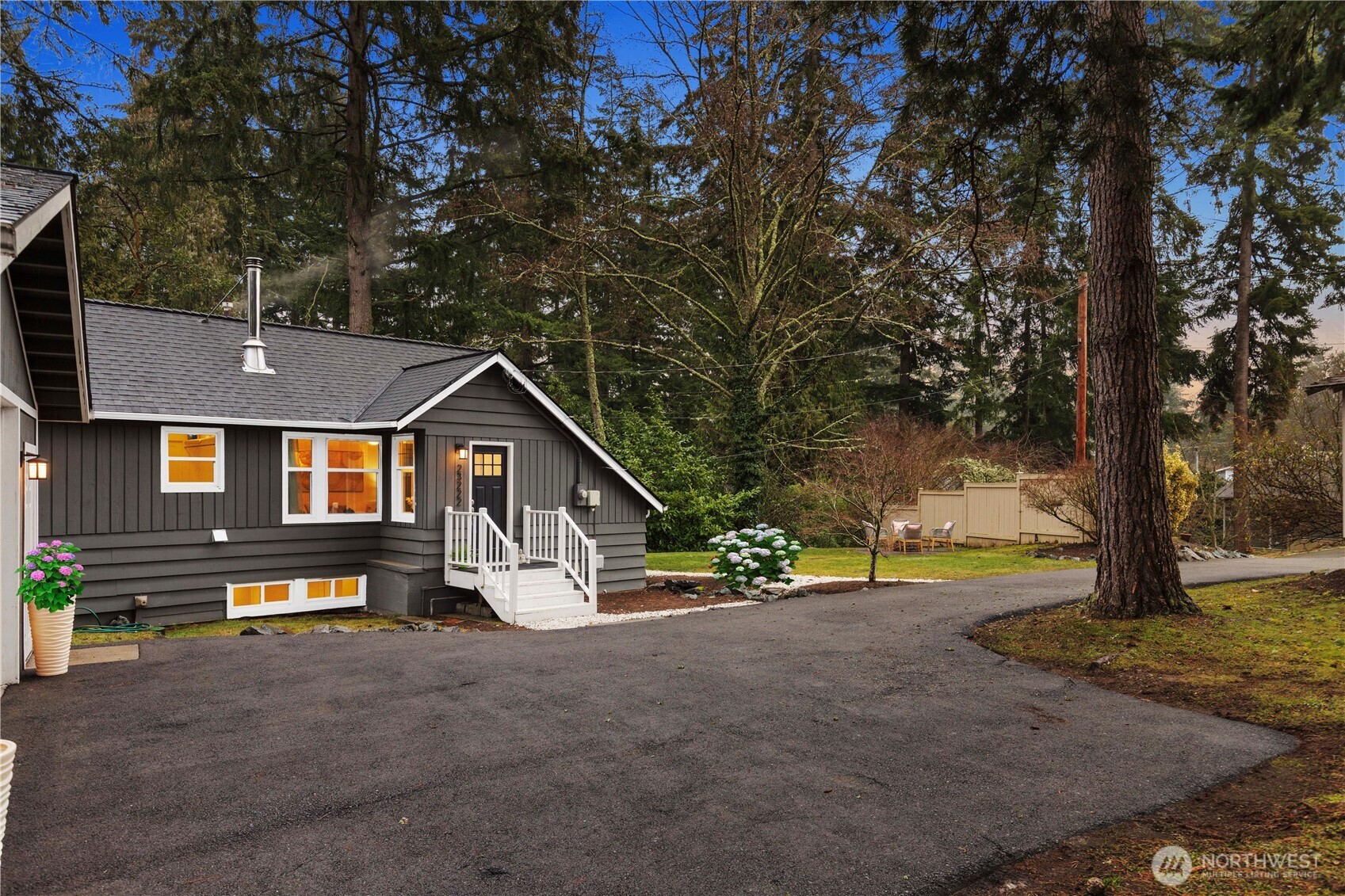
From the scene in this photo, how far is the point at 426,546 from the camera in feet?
38.9

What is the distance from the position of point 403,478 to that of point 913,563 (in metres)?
11.0

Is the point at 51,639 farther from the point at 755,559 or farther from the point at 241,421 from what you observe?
the point at 755,559

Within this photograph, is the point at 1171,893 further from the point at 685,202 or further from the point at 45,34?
the point at 685,202

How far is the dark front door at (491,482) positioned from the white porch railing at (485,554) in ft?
2.05

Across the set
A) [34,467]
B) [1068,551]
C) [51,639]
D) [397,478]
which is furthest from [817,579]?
[34,467]

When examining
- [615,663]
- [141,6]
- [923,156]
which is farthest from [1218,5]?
[141,6]

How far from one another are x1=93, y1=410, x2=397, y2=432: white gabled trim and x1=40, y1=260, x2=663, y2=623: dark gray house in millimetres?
27

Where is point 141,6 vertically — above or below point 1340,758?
above

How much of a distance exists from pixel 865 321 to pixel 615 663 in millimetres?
13883

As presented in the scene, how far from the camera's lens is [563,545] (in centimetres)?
1224

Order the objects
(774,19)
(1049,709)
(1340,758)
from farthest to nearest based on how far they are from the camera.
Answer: (774,19), (1049,709), (1340,758)

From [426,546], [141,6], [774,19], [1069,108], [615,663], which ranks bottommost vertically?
[615,663]

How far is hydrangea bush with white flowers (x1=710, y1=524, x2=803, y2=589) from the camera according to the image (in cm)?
1325

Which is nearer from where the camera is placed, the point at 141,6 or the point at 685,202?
the point at 141,6
